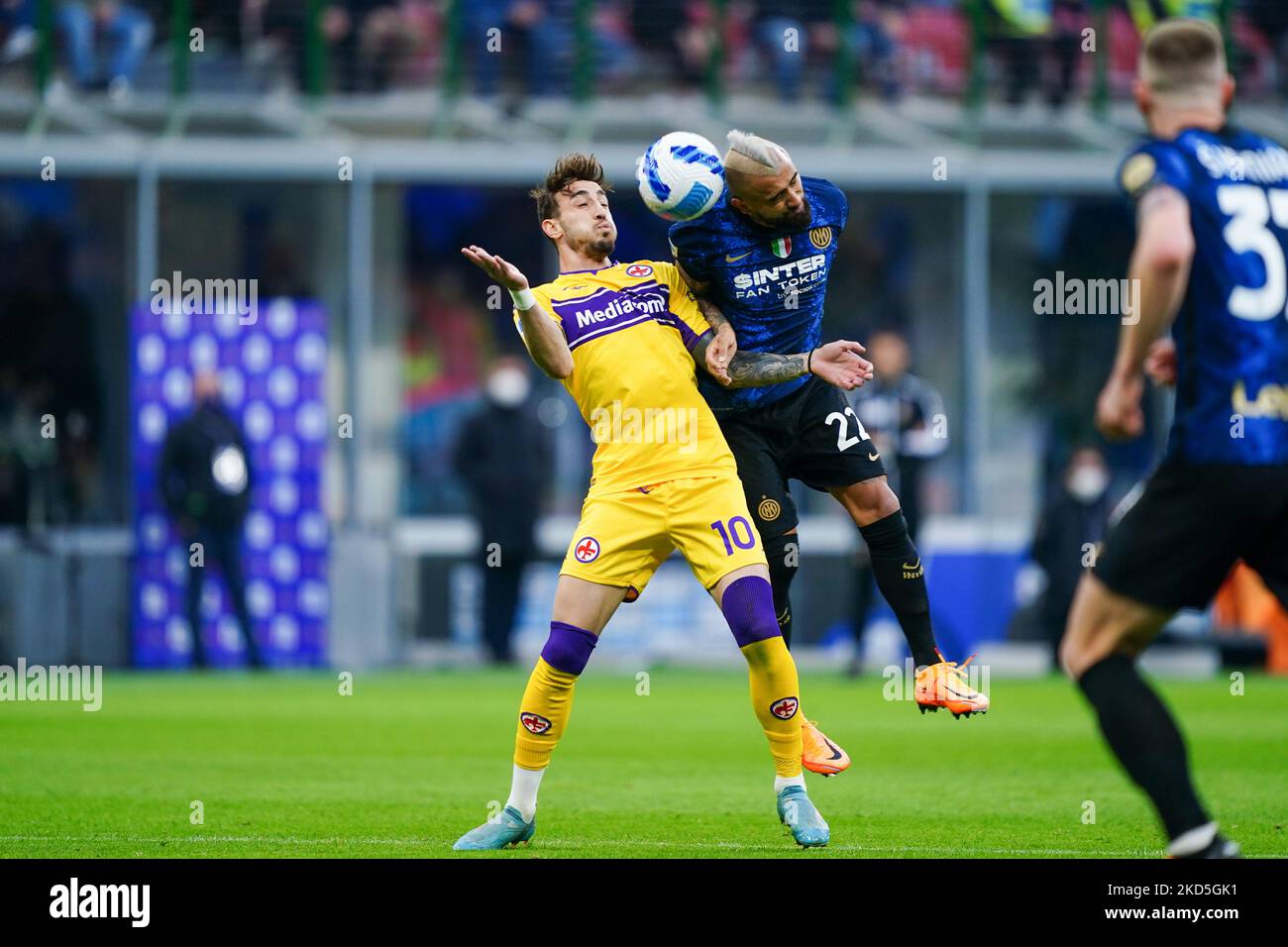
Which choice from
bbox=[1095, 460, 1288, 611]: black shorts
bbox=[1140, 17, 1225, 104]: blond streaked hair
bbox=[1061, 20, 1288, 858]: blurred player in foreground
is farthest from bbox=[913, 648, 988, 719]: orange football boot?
bbox=[1140, 17, 1225, 104]: blond streaked hair

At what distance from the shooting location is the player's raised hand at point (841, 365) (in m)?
7.02

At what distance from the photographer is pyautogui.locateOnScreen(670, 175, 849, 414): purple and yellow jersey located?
7465 mm

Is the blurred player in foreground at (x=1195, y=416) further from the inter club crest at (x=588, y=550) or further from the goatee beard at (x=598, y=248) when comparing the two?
the goatee beard at (x=598, y=248)

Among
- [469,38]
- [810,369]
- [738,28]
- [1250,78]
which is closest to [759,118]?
[738,28]

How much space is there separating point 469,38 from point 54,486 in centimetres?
616

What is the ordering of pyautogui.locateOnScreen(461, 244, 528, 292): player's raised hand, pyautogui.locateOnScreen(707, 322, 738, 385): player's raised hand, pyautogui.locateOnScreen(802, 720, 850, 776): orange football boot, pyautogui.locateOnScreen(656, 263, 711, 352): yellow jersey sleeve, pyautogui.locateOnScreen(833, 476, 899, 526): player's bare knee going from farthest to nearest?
pyautogui.locateOnScreen(833, 476, 899, 526): player's bare knee → pyautogui.locateOnScreen(802, 720, 850, 776): orange football boot → pyautogui.locateOnScreen(656, 263, 711, 352): yellow jersey sleeve → pyautogui.locateOnScreen(707, 322, 738, 385): player's raised hand → pyautogui.locateOnScreen(461, 244, 528, 292): player's raised hand

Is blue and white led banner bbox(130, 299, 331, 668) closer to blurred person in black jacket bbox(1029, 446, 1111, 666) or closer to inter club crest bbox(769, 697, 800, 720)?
blurred person in black jacket bbox(1029, 446, 1111, 666)

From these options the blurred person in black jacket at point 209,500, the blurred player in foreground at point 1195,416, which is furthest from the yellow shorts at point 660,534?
the blurred person in black jacket at point 209,500

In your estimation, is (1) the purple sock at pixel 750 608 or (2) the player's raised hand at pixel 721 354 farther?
(2) the player's raised hand at pixel 721 354

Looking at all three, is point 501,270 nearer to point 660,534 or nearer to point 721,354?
point 721,354

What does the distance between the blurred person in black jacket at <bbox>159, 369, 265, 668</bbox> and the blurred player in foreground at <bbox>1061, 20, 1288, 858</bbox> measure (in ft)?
43.5

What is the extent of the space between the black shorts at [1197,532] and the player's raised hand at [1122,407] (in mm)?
193

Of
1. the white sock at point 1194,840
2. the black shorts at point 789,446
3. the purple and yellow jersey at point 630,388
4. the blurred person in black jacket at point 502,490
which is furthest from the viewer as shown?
the blurred person in black jacket at point 502,490
